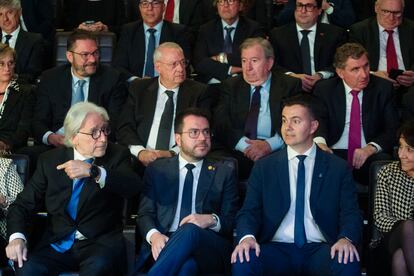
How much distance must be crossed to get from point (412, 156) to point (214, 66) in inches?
89.9

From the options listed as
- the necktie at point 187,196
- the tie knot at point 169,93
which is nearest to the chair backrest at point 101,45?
the tie knot at point 169,93

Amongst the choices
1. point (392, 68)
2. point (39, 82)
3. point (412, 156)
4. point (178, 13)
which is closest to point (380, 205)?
point (412, 156)

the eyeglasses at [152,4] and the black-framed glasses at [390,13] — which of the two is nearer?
the black-framed glasses at [390,13]

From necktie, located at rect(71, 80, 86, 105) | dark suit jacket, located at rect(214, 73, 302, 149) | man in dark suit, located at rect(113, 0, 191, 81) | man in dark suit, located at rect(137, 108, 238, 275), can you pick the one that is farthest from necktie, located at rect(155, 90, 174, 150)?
man in dark suit, located at rect(113, 0, 191, 81)

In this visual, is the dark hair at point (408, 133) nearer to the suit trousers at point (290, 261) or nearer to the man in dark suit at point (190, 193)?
the suit trousers at point (290, 261)

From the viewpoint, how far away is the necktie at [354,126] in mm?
6406

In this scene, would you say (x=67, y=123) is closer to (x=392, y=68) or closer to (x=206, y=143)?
(x=206, y=143)

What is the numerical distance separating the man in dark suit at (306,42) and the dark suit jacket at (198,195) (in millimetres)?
2009

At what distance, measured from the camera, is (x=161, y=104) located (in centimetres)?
658

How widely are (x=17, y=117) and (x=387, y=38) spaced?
2.84 metres

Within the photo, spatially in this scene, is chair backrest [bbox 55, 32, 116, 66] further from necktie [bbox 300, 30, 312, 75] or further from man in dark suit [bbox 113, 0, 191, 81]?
necktie [bbox 300, 30, 312, 75]

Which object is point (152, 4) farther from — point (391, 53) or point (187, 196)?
point (187, 196)

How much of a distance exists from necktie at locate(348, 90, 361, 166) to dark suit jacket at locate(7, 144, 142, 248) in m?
1.70

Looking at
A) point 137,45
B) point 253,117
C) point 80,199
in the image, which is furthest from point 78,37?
point 80,199
